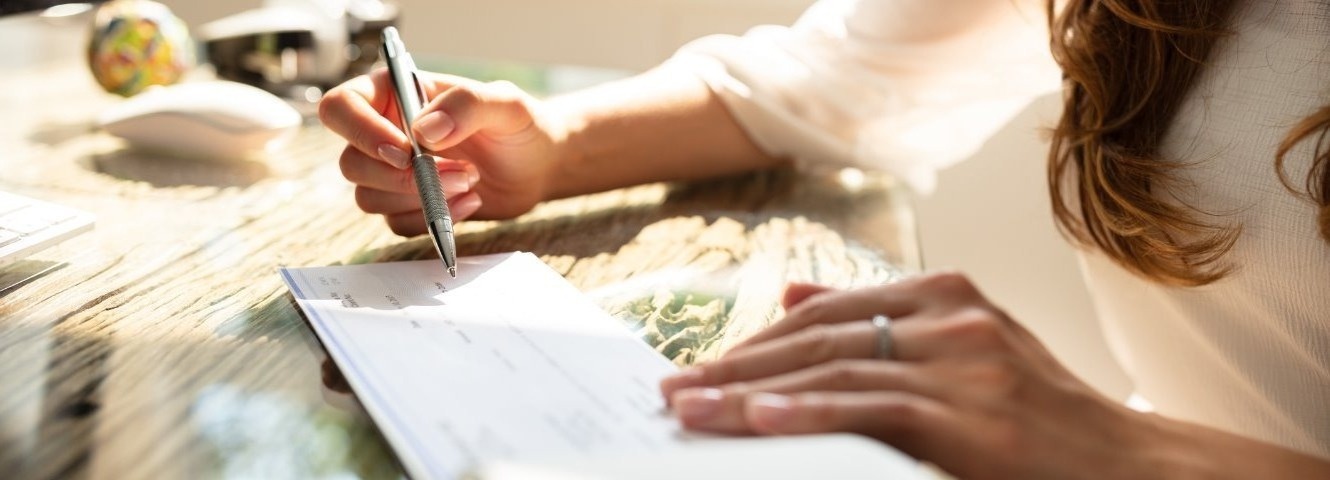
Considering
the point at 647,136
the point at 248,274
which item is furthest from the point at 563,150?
the point at 248,274

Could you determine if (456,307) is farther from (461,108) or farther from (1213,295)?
(1213,295)

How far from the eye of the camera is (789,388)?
16.3 inches

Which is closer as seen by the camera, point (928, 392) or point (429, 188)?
point (928, 392)

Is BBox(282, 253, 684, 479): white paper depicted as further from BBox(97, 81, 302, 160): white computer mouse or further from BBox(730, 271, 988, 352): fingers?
BBox(97, 81, 302, 160): white computer mouse

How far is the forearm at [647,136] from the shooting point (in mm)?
788

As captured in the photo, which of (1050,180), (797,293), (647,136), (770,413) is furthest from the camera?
(647,136)

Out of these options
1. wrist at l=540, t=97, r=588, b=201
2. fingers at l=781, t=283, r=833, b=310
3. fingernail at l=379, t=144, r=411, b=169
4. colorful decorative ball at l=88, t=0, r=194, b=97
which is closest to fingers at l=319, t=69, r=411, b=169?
fingernail at l=379, t=144, r=411, b=169

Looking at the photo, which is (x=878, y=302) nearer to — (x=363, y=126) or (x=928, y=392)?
(x=928, y=392)

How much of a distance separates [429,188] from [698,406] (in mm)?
270

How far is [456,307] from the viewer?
528mm

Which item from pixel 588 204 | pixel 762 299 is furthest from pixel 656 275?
pixel 588 204

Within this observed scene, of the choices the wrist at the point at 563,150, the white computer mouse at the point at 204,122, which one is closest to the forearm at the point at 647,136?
the wrist at the point at 563,150

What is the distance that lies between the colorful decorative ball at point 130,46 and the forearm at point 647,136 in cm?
40

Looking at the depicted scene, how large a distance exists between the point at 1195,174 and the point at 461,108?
1.33 ft
